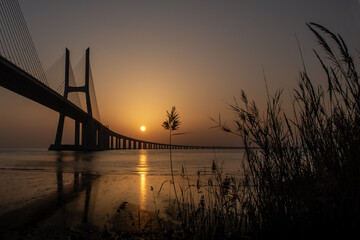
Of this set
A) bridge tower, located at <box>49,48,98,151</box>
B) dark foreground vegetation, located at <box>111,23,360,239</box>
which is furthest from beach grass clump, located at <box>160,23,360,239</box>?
bridge tower, located at <box>49,48,98,151</box>

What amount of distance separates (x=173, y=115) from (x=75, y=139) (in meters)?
Result: 56.7

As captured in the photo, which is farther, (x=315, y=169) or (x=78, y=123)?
(x=78, y=123)

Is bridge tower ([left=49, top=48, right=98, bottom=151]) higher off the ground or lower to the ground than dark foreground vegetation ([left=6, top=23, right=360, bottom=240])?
higher

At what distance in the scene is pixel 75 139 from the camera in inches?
2216

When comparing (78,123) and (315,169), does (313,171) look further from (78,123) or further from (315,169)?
(78,123)

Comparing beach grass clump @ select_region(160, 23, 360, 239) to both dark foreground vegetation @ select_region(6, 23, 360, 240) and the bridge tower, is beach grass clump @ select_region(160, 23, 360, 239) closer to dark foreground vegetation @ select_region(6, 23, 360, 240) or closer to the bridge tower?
dark foreground vegetation @ select_region(6, 23, 360, 240)

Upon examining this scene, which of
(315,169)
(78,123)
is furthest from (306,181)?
(78,123)

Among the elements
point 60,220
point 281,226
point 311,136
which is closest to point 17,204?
point 60,220

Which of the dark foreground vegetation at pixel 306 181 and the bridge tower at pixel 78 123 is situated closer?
the dark foreground vegetation at pixel 306 181

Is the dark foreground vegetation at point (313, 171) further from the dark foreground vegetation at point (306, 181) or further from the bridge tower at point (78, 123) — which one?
the bridge tower at point (78, 123)

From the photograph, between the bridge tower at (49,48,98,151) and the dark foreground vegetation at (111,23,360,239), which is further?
the bridge tower at (49,48,98,151)

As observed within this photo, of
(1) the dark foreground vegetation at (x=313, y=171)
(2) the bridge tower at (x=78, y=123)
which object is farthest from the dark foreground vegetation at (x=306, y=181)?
(2) the bridge tower at (x=78, y=123)

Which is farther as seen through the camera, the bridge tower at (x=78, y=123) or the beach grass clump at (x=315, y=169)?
the bridge tower at (x=78, y=123)

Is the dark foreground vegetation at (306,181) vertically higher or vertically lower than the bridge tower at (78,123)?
lower
